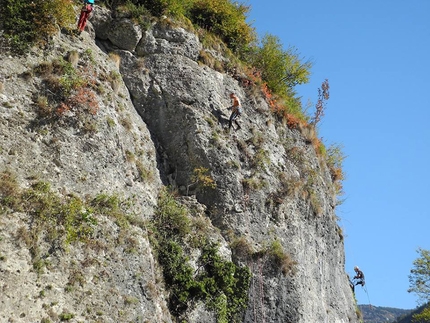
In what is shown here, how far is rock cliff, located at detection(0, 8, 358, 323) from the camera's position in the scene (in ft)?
45.1

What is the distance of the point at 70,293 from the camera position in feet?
43.7

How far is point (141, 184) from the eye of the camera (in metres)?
18.3

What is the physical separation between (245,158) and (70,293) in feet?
34.5

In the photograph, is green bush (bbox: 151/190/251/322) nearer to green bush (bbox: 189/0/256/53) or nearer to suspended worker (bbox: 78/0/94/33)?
suspended worker (bbox: 78/0/94/33)

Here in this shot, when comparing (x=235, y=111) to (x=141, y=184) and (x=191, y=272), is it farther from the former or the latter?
(x=191, y=272)

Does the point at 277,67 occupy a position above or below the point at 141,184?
above

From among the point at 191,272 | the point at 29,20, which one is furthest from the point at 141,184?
the point at 29,20

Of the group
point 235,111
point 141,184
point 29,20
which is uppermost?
point 29,20

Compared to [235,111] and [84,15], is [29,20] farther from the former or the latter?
[235,111]

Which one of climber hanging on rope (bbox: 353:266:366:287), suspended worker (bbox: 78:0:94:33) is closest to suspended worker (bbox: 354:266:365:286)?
climber hanging on rope (bbox: 353:266:366:287)

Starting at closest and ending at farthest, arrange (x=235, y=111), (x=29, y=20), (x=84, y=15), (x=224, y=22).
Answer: (x=29, y=20)
(x=84, y=15)
(x=235, y=111)
(x=224, y=22)

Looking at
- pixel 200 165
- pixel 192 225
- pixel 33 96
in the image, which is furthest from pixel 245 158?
pixel 33 96

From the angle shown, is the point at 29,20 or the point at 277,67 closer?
the point at 29,20

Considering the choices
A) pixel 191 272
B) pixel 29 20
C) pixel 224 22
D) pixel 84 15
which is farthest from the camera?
pixel 224 22
